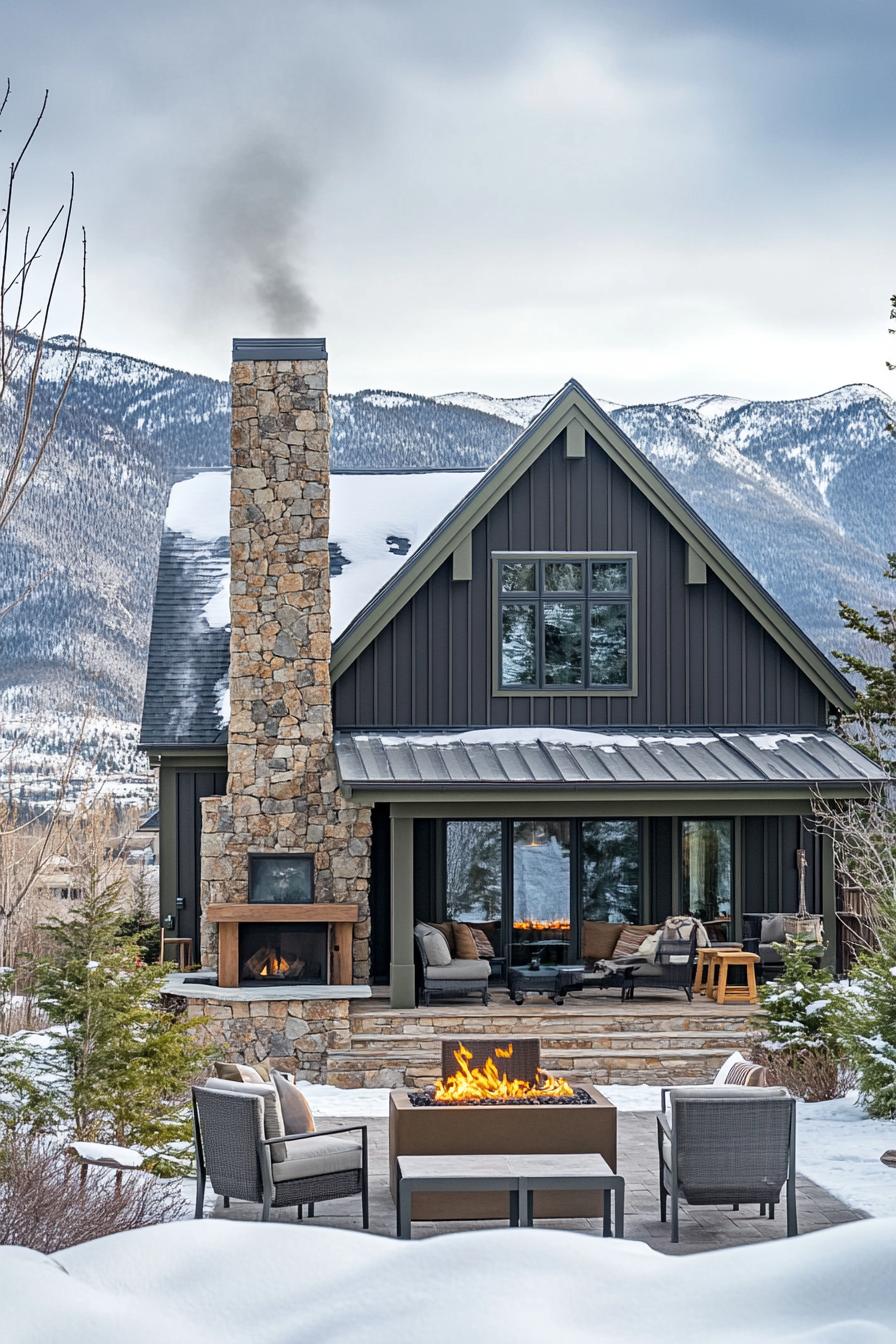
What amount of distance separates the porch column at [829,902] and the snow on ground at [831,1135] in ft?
8.34

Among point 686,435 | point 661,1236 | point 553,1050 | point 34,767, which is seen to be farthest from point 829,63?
point 686,435

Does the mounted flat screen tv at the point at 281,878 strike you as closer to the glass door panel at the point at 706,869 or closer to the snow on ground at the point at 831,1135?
the snow on ground at the point at 831,1135

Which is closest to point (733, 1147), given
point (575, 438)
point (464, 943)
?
point (464, 943)

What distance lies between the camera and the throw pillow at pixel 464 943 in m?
15.0

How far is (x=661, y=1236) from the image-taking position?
7852 mm

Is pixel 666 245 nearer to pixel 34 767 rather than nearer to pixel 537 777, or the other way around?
pixel 537 777

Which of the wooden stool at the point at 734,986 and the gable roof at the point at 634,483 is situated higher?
the gable roof at the point at 634,483

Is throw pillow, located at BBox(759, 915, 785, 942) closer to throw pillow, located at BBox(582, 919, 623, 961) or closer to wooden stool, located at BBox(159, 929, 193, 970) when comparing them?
throw pillow, located at BBox(582, 919, 623, 961)

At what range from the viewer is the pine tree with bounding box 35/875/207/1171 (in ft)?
28.4

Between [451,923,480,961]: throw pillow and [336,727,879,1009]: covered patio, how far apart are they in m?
0.41

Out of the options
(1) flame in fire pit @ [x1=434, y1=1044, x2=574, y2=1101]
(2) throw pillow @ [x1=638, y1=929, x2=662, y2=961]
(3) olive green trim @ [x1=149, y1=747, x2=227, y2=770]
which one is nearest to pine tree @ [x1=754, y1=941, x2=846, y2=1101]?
(2) throw pillow @ [x1=638, y1=929, x2=662, y2=961]

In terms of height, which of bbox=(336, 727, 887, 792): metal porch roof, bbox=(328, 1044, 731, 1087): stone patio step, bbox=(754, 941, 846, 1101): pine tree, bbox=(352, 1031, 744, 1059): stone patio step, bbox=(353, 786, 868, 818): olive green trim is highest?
bbox=(336, 727, 887, 792): metal porch roof

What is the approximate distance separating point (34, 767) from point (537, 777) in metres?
41.7

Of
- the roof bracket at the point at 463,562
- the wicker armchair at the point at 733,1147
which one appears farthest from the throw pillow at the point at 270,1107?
the roof bracket at the point at 463,562
